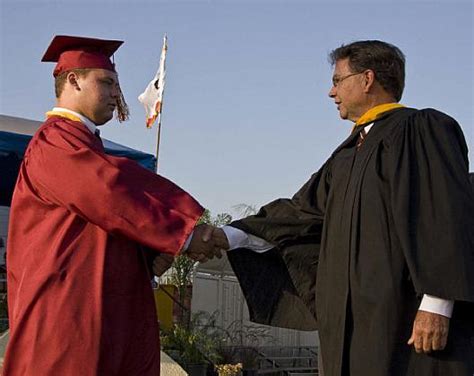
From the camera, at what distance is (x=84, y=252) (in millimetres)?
2916

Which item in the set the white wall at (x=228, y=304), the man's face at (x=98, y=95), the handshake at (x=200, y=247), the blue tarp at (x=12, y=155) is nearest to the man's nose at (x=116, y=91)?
the man's face at (x=98, y=95)

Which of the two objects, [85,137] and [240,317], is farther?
[240,317]

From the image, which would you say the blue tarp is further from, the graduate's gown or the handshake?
the graduate's gown

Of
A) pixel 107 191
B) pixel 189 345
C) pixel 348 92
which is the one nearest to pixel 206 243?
pixel 107 191

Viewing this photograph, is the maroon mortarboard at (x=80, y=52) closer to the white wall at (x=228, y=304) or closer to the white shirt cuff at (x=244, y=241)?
the white shirt cuff at (x=244, y=241)

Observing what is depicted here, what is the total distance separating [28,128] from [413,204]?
6.33 metres

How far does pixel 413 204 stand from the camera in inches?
110

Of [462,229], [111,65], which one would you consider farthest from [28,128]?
[462,229]

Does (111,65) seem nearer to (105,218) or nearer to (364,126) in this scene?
(105,218)

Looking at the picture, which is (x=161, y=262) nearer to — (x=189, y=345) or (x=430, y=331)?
(x=430, y=331)

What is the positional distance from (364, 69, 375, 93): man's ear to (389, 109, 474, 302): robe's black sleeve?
12.7 inches

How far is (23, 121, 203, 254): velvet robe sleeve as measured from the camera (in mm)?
2912

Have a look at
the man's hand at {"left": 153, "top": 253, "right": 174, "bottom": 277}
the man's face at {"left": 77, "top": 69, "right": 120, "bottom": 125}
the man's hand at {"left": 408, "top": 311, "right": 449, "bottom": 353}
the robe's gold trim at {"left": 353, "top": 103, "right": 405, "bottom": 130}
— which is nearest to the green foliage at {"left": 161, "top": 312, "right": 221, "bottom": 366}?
the man's hand at {"left": 153, "top": 253, "right": 174, "bottom": 277}

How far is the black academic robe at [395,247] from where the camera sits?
2.71 metres
